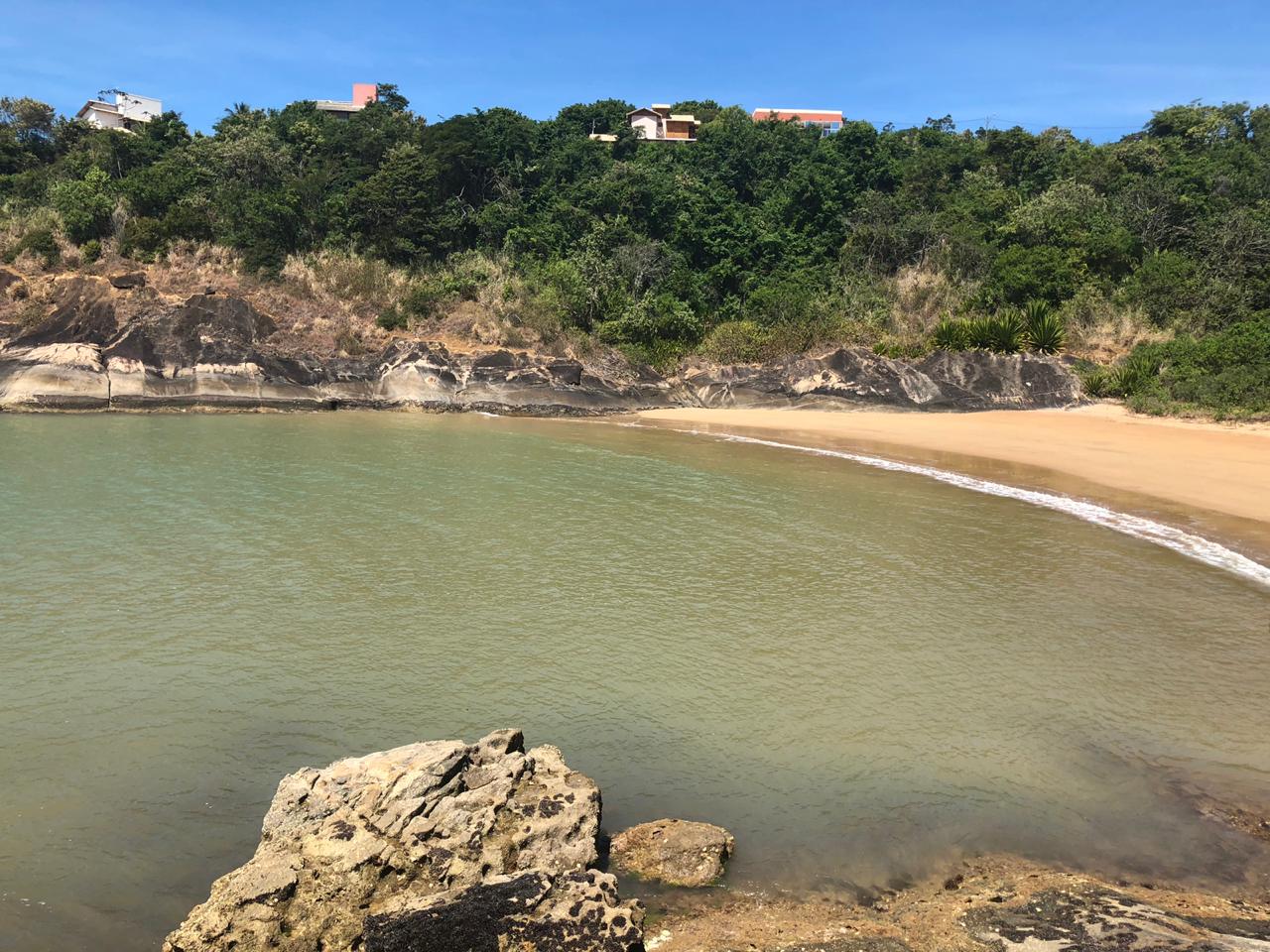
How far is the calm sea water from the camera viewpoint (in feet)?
17.0

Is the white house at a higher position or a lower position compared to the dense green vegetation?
higher

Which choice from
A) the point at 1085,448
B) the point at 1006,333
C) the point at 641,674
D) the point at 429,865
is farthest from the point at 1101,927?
the point at 1006,333

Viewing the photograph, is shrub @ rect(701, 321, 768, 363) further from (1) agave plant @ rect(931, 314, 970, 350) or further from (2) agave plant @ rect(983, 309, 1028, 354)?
(2) agave plant @ rect(983, 309, 1028, 354)

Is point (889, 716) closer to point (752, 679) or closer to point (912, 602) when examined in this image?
point (752, 679)

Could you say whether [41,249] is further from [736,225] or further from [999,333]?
[999,333]

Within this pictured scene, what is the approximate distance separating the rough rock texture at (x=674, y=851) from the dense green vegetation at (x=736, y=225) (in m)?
21.5

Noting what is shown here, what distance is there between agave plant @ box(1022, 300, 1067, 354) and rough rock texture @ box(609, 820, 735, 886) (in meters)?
25.0

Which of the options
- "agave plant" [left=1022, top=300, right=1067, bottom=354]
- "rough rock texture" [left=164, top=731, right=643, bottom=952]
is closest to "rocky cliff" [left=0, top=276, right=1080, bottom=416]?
"agave plant" [left=1022, top=300, right=1067, bottom=354]

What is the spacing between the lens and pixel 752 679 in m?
7.29

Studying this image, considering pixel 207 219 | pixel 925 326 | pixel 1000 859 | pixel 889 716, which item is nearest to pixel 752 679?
pixel 889 716

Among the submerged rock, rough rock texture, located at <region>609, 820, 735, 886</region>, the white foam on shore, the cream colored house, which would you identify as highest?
the cream colored house

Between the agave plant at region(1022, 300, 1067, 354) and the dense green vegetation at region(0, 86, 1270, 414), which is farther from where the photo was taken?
the dense green vegetation at region(0, 86, 1270, 414)

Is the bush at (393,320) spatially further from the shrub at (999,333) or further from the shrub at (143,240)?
the shrub at (999,333)

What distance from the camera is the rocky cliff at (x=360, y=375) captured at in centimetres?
2630
